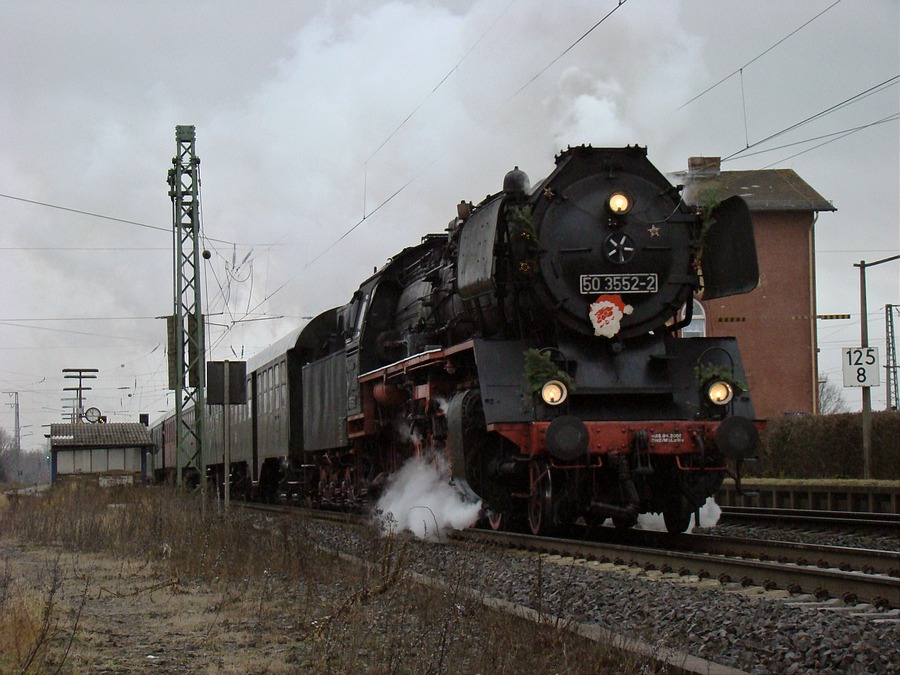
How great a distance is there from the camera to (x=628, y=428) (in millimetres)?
9562

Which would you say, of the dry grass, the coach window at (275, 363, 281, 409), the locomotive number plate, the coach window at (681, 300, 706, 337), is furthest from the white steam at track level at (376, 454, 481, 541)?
the coach window at (681, 300, 706, 337)

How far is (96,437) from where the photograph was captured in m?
42.0

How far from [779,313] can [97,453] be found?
86.8 ft

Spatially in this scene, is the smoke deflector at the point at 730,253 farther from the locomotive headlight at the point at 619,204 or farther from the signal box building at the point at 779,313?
the signal box building at the point at 779,313

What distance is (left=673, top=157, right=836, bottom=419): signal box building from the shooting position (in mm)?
36312

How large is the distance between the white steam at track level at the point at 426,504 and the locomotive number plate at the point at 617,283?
8.16ft

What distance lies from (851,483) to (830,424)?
168 inches

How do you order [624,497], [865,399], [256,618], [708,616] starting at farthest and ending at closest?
[865,399] < [624,497] < [256,618] < [708,616]

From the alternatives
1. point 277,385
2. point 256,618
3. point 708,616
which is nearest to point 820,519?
point 708,616

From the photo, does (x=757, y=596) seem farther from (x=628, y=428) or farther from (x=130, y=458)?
(x=130, y=458)

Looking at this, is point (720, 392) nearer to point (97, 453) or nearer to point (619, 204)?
point (619, 204)

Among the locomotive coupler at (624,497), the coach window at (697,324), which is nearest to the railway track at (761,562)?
the locomotive coupler at (624,497)

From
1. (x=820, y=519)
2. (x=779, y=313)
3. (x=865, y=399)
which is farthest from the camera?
(x=779, y=313)

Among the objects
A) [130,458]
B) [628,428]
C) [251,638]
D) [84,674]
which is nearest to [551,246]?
[628,428]
